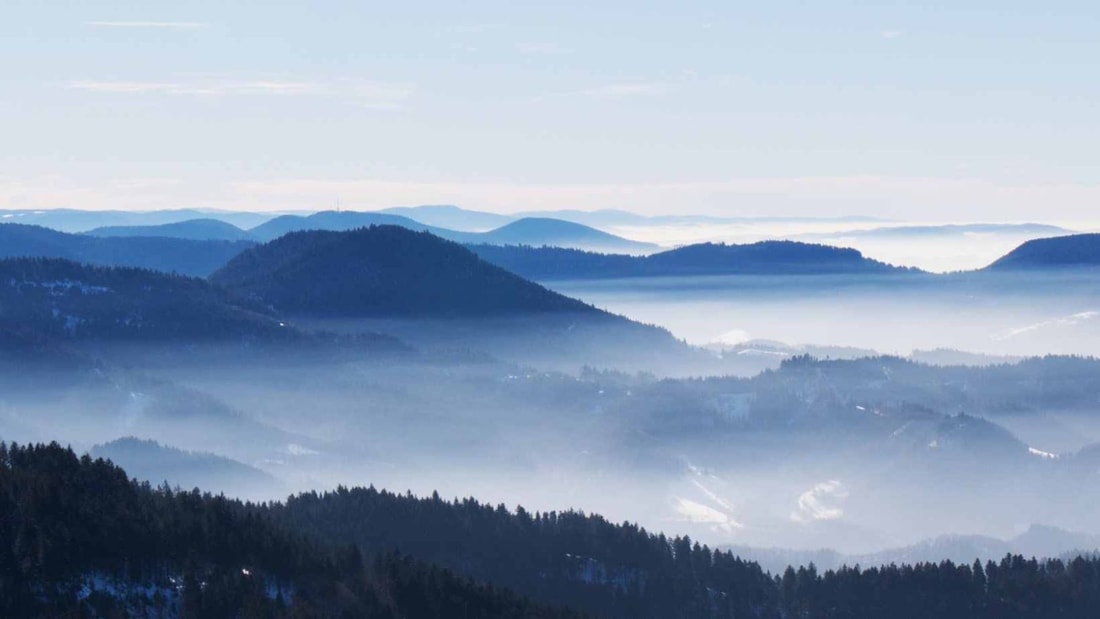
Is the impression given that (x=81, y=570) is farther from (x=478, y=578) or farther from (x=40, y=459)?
(x=478, y=578)

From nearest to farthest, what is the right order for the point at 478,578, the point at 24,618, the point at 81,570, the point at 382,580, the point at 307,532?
the point at 24,618
the point at 81,570
the point at 382,580
the point at 307,532
the point at 478,578

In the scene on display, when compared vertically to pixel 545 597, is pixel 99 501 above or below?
above

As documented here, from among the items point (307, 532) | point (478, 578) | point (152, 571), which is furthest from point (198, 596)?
point (478, 578)

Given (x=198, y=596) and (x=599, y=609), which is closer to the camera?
(x=198, y=596)

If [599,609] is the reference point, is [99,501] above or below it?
above

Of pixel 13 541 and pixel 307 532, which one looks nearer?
pixel 13 541

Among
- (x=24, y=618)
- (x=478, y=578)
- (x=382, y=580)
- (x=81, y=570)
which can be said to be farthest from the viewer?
(x=478, y=578)

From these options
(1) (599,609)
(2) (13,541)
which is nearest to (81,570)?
(2) (13,541)

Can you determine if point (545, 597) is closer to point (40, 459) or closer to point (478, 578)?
point (478, 578)

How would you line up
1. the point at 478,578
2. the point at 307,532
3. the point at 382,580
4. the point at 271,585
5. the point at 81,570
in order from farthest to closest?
the point at 478,578
the point at 307,532
the point at 382,580
the point at 271,585
the point at 81,570
